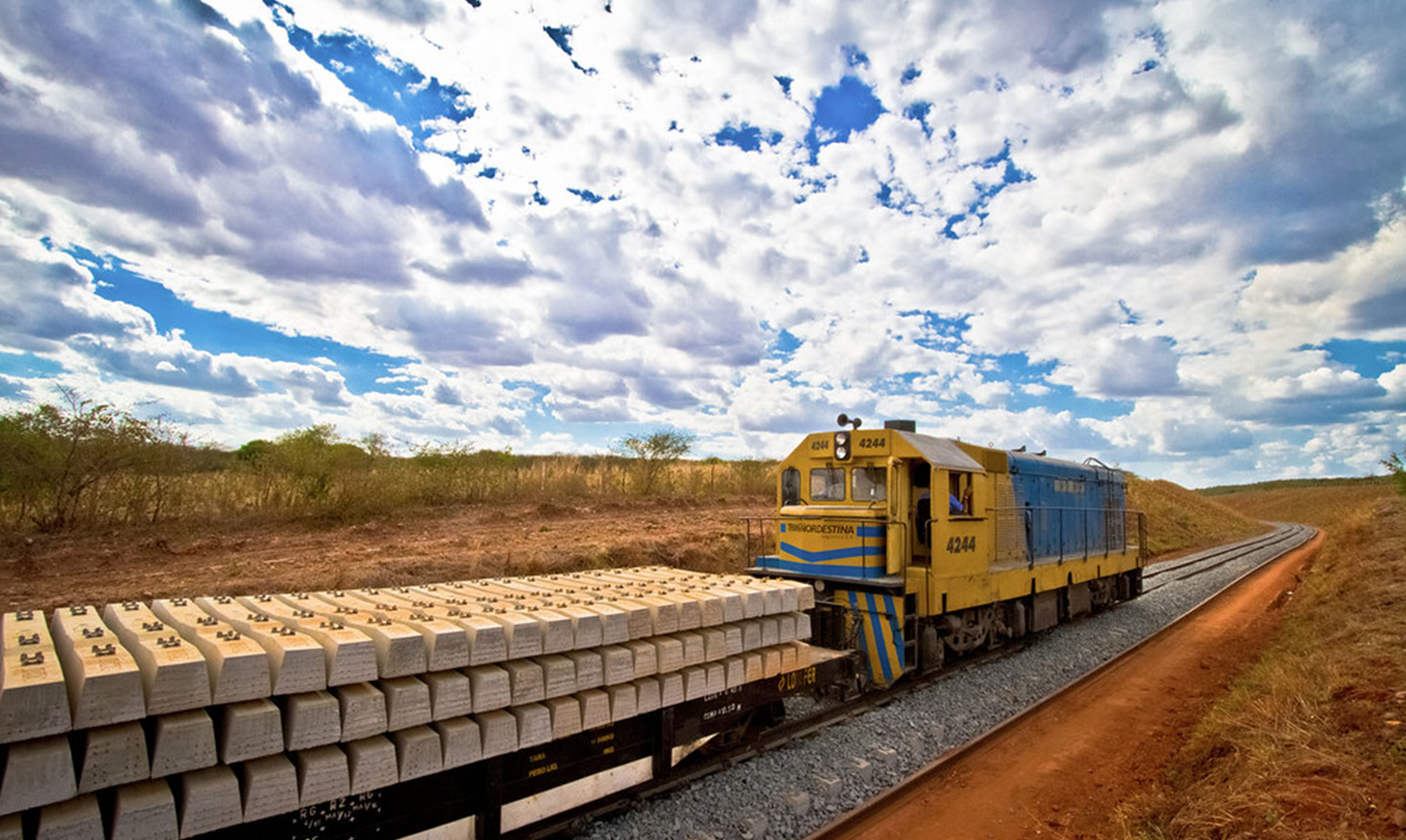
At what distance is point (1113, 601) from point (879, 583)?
10225 millimetres

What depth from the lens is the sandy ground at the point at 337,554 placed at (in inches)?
422

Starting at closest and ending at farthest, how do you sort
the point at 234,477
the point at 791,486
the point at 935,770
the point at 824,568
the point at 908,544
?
the point at 935,770 → the point at 908,544 → the point at 824,568 → the point at 791,486 → the point at 234,477

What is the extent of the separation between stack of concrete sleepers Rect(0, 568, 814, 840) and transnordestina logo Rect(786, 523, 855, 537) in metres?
3.22

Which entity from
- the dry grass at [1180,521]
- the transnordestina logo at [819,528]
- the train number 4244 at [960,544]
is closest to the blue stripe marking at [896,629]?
the transnordestina logo at [819,528]

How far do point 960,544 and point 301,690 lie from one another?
7639 mm

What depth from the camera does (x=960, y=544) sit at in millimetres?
8977

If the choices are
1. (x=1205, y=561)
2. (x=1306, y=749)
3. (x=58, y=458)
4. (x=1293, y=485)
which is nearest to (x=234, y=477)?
(x=58, y=458)

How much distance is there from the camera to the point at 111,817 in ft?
10.4

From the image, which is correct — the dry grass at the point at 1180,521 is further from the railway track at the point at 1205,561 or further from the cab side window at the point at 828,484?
the cab side window at the point at 828,484

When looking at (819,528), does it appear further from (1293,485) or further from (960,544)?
(1293,485)

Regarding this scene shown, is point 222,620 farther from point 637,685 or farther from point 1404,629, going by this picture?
point 1404,629

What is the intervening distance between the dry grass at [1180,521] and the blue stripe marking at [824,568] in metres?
27.5

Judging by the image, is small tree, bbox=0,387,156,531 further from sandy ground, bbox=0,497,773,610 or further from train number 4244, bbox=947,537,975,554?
train number 4244, bbox=947,537,975,554

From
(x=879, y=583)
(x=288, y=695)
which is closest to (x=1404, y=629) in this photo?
(x=879, y=583)
